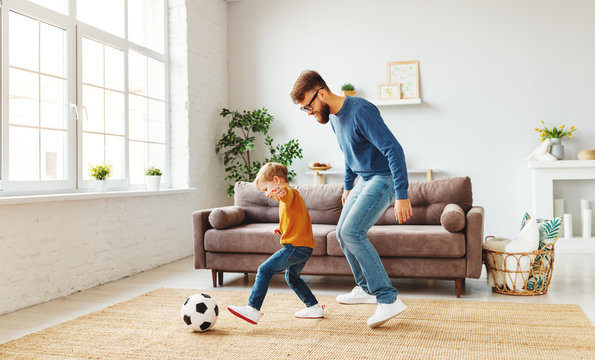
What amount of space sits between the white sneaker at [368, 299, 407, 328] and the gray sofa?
2.76ft

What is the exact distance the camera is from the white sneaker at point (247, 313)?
2.66 m

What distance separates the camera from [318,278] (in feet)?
13.6

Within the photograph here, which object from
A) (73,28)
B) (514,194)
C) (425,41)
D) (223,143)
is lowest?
(514,194)

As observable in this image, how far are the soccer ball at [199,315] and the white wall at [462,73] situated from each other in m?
3.68

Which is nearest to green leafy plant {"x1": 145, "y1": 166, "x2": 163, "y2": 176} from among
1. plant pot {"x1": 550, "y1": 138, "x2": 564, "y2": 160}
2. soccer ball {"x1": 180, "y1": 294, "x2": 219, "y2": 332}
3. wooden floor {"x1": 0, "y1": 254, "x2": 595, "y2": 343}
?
wooden floor {"x1": 0, "y1": 254, "x2": 595, "y2": 343}

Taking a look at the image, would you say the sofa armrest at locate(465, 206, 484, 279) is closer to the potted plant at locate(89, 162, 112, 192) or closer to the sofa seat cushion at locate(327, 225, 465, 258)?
the sofa seat cushion at locate(327, 225, 465, 258)

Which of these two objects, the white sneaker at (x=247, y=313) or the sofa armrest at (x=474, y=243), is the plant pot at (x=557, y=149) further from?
the white sneaker at (x=247, y=313)

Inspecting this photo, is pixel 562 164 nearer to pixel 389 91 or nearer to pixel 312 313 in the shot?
pixel 389 91

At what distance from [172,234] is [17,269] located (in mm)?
1937

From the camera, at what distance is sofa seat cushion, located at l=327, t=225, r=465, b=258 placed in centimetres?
340

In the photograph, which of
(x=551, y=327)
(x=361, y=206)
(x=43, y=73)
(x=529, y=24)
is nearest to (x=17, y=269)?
(x=43, y=73)

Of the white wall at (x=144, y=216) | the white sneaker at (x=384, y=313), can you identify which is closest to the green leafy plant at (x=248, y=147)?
the white wall at (x=144, y=216)

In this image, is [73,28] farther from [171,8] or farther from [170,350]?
[170,350]

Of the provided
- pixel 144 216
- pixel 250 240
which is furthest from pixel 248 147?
pixel 250 240
